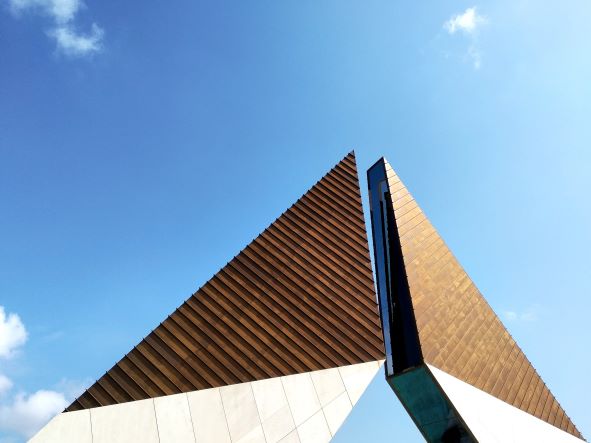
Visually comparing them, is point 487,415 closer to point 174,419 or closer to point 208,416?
point 208,416

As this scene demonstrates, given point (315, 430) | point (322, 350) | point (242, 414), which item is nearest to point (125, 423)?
point (242, 414)

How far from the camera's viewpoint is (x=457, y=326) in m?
13.1

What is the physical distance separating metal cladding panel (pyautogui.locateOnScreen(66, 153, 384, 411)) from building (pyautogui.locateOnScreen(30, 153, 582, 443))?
0.10 ft

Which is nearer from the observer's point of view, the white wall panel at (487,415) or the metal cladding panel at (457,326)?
the white wall panel at (487,415)

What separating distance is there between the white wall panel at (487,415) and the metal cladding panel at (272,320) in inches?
78.5

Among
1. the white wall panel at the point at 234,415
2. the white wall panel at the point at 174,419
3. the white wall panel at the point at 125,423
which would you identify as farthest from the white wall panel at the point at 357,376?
the white wall panel at the point at 125,423

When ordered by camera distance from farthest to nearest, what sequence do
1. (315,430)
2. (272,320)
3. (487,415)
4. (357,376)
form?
(487,415) → (272,320) → (357,376) → (315,430)

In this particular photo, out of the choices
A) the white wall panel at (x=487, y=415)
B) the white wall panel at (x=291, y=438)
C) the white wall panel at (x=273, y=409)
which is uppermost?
the white wall panel at (x=273, y=409)

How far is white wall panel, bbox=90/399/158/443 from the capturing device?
7734mm

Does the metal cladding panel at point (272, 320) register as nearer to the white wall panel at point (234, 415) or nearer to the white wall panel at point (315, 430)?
the white wall panel at point (234, 415)

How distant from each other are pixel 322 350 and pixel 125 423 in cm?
483

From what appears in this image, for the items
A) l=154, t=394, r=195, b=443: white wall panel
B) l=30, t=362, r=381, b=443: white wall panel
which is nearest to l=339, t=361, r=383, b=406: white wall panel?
l=30, t=362, r=381, b=443: white wall panel

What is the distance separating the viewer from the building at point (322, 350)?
28.6 ft

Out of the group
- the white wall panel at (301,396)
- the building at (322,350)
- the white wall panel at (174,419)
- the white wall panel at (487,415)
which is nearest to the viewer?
the white wall panel at (174,419)
